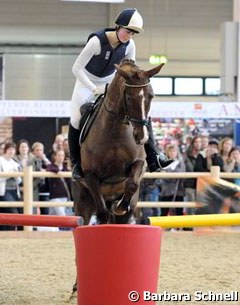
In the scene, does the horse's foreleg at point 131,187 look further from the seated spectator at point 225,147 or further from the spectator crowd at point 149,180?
the seated spectator at point 225,147

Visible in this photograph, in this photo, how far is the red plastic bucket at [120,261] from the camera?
4.63 m

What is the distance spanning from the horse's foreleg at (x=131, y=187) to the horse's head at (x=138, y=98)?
500mm

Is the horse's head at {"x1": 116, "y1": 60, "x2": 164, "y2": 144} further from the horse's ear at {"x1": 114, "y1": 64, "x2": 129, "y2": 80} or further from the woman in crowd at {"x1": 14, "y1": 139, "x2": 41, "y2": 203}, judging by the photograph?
the woman in crowd at {"x1": 14, "y1": 139, "x2": 41, "y2": 203}

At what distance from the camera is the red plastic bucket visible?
4633 mm

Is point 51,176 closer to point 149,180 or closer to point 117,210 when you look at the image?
point 149,180

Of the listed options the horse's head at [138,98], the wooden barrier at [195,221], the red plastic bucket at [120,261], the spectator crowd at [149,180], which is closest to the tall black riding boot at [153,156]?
the horse's head at [138,98]

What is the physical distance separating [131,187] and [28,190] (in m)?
5.93

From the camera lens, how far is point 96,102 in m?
6.52

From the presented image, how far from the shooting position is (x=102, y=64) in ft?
21.9

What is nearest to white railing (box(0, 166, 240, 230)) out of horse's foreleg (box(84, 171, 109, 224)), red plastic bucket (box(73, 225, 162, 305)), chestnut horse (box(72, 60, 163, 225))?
chestnut horse (box(72, 60, 163, 225))

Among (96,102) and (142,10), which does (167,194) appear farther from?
(142,10)

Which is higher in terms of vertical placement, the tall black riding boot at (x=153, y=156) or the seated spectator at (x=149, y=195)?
the tall black riding boot at (x=153, y=156)

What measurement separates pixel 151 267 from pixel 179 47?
20774 mm

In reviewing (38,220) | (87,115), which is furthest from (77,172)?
(38,220)
